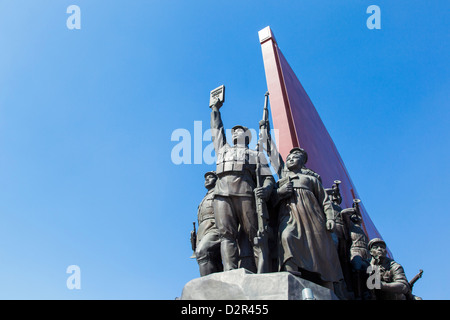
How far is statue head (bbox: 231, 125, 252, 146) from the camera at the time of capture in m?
6.89

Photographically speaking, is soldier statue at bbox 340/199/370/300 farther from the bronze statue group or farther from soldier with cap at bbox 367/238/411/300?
soldier with cap at bbox 367/238/411/300

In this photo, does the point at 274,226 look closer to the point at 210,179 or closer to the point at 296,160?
the point at 296,160

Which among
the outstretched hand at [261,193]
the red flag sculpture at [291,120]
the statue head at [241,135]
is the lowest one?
the outstretched hand at [261,193]

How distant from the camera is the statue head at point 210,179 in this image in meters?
7.79

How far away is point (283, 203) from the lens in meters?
6.36

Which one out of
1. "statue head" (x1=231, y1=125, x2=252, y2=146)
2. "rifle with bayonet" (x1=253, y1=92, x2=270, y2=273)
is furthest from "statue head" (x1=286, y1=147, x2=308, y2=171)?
"rifle with bayonet" (x1=253, y1=92, x2=270, y2=273)

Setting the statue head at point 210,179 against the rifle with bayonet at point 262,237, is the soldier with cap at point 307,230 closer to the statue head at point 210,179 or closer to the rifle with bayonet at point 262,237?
the rifle with bayonet at point 262,237

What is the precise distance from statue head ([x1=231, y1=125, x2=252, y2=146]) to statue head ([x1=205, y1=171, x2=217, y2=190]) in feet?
3.61

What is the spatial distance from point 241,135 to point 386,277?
3.30 metres

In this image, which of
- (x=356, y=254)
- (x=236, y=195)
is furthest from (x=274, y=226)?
(x=356, y=254)

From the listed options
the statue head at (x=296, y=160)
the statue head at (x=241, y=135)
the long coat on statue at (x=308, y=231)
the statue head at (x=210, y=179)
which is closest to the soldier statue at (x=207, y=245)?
the statue head at (x=210, y=179)
